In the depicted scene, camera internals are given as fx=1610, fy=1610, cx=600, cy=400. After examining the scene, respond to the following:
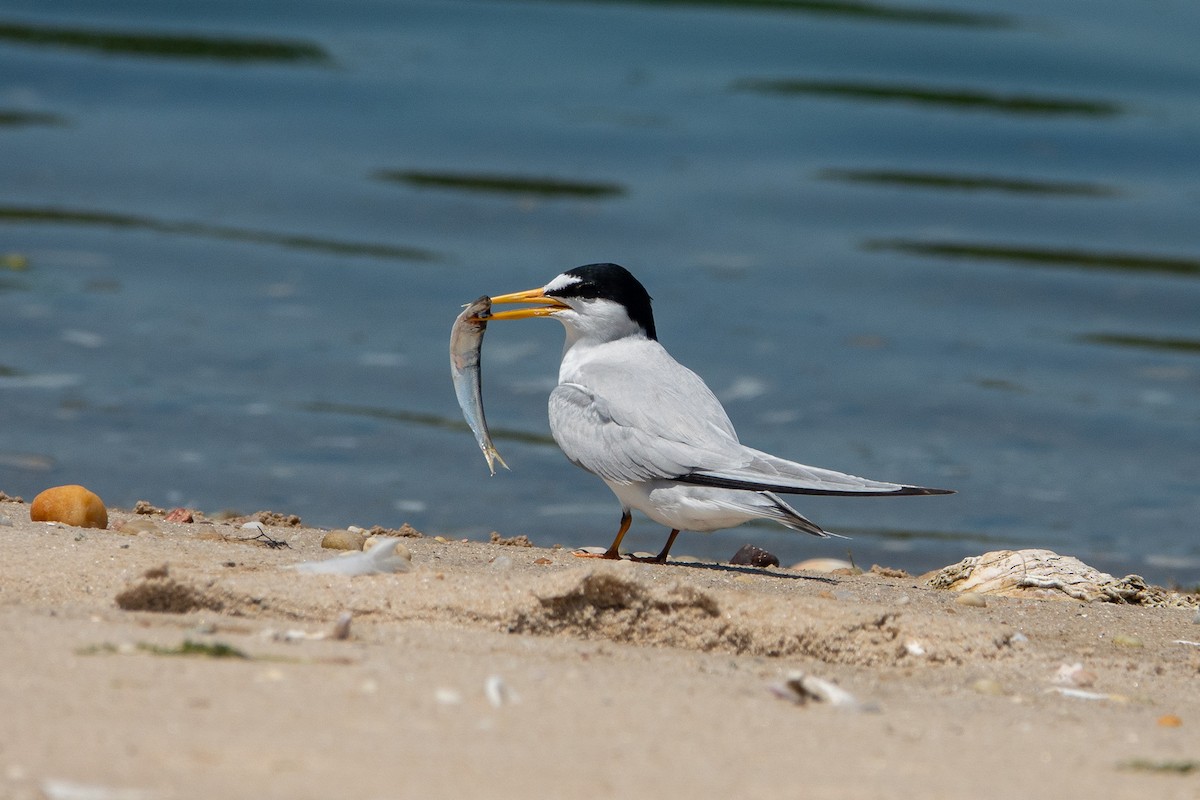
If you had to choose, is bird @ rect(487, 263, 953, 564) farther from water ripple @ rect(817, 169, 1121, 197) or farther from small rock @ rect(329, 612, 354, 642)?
water ripple @ rect(817, 169, 1121, 197)

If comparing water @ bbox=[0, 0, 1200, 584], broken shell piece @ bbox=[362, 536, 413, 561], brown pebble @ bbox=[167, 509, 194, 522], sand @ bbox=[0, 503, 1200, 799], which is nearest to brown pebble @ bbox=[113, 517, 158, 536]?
sand @ bbox=[0, 503, 1200, 799]

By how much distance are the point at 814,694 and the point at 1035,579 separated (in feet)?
A: 6.42

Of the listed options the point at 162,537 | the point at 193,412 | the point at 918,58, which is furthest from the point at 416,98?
the point at 162,537

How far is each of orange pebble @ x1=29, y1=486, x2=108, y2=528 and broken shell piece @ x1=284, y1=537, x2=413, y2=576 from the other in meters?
0.91

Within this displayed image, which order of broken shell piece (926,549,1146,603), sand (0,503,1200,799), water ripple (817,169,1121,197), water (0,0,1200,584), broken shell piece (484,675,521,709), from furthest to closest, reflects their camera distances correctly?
water ripple (817,169,1121,197) < water (0,0,1200,584) < broken shell piece (926,549,1146,603) < broken shell piece (484,675,521,709) < sand (0,503,1200,799)

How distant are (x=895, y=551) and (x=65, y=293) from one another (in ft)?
18.4

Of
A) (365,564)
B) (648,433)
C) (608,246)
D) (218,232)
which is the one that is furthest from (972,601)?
(218,232)

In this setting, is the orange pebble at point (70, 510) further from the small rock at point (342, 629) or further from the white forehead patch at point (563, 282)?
the white forehead patch at point (563, 282)

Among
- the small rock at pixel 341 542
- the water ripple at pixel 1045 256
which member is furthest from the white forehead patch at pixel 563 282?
the water ripple at pixel 1045 256

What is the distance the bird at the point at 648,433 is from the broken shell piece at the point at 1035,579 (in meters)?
0.35

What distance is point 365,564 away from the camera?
3.81 m

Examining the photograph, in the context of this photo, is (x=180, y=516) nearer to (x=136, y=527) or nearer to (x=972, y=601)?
(x=136, y=527)

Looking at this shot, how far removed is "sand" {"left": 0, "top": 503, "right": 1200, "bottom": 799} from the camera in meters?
2.38

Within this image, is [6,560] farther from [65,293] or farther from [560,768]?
[65,293]
